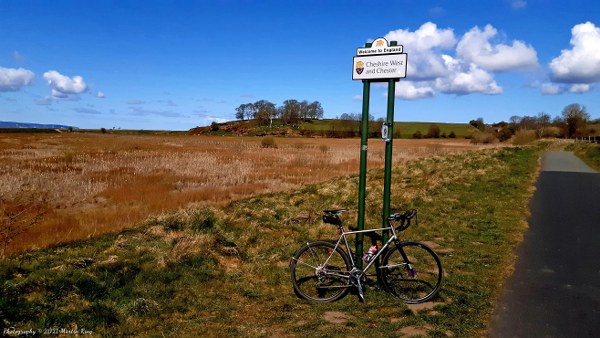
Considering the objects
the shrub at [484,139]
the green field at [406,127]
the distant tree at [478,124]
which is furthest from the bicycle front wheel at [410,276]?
the distant tree at [478,124]

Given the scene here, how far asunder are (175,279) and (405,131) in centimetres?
11819

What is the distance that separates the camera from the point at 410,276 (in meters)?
5.61

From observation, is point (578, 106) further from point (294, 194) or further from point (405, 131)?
point (294, 194)

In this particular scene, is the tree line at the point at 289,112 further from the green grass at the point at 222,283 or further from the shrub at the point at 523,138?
the green grass at the point at 222,283

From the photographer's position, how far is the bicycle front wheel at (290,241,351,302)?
5.42m

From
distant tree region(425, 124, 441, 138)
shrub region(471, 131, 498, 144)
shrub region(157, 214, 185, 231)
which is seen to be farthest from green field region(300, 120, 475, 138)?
shrub region(157, 214, 185, 231)

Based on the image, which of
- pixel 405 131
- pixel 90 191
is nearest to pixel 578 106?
pixel 405 131

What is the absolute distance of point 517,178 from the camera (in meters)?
18.3

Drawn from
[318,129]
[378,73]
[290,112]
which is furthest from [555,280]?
[290,112]

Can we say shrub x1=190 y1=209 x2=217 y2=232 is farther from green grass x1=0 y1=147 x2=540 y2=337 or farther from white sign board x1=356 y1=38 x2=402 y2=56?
white sign board x1=356 y1=38 x2=402 y2=56

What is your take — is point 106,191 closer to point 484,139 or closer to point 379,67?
point 379,67

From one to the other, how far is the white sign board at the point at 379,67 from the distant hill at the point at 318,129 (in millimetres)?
85087

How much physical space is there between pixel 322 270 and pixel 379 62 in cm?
285

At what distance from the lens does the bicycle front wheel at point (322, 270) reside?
5418 mm
